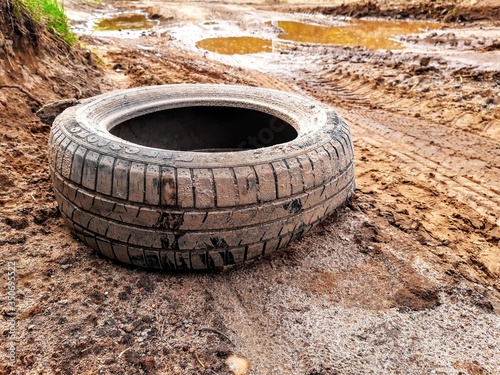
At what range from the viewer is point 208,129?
12.5 ft

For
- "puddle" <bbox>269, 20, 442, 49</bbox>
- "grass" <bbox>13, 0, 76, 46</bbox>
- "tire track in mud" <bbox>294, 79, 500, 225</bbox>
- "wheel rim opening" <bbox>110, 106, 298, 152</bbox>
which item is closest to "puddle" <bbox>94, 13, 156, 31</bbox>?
"puddle" <bbox>269, 20, 442, 49</bbox>

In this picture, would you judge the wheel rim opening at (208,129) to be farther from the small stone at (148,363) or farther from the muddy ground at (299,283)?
the small stone at (148,363)

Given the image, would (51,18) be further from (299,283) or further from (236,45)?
(299,283)

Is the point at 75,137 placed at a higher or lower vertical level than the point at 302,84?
higher

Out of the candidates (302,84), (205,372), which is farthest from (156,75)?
(205,372)

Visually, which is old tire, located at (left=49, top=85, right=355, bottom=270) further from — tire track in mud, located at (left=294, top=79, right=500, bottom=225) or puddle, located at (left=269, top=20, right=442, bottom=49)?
puddle, located at (left=269, top=20, right=442, bottom=49)

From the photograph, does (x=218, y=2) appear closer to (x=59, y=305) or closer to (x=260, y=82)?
(x=260, y=82)

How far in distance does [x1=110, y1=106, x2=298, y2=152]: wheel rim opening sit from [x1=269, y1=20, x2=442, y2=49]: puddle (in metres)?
8.90

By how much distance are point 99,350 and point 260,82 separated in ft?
22.4

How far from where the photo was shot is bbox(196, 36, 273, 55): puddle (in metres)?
11.3

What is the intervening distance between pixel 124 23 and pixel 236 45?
685 centimetres

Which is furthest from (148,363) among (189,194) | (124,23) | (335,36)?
(124,23)

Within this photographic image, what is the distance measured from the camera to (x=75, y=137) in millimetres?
2473

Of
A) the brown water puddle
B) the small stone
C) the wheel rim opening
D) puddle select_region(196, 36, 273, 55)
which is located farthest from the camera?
the brown water puddle
